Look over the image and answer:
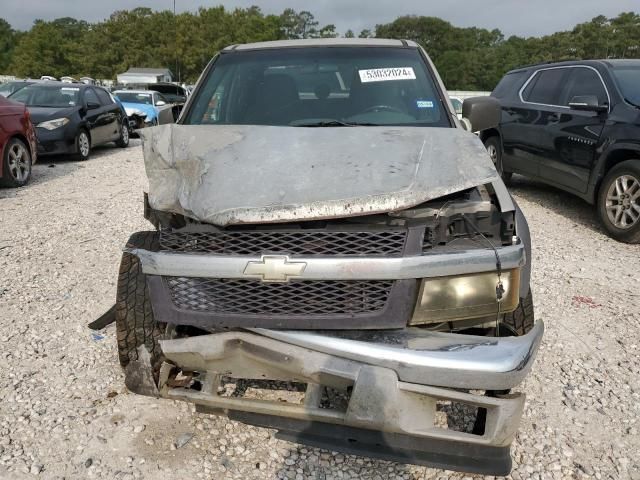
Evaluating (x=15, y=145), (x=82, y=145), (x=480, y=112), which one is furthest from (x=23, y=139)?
(x=480, y=112)

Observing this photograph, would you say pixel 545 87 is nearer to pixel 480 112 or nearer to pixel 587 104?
pixel 587 104

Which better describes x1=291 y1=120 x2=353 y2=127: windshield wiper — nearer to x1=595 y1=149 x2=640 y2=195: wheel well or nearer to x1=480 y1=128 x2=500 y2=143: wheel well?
x1=595 y1=149 x2=640 y2=195: wheel well

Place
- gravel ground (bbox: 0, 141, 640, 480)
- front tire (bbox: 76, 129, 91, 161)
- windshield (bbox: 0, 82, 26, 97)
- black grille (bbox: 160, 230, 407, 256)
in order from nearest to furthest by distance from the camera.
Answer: black grille (bbox: 160, 230, 407, 256)
gravel ground (bbox: 0, 141, 640, 480)
front tire (bbox: 76, 129, 91, 161)
windshield (bbox: 0, 82, 26, 97)

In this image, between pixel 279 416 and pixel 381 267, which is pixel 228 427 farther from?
pixel 381 267

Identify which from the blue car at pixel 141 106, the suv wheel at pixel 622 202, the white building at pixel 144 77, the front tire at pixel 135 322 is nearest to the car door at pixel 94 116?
the blue car at pixel 141 106

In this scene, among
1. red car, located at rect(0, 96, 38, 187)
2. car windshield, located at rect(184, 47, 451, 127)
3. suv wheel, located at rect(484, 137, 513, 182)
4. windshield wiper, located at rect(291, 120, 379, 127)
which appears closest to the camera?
windshield wiper, located at rect(291, 120, 379, 127)

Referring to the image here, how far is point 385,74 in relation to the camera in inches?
138

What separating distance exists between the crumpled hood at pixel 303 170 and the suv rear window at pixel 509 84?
5.49m

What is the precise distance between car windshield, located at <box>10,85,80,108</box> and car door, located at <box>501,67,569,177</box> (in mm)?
7871

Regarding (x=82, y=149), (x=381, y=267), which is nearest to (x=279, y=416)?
(x=381, y=267)

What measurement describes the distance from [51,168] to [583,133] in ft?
27.4

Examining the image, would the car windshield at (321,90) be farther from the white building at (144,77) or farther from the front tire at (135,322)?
the white building at (144,77)

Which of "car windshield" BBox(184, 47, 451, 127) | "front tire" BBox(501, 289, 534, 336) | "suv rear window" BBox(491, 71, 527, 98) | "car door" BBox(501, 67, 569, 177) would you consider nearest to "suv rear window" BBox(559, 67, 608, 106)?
"car door" BBox(501, 67, 569, 177)

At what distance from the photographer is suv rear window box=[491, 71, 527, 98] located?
25.2 feet
